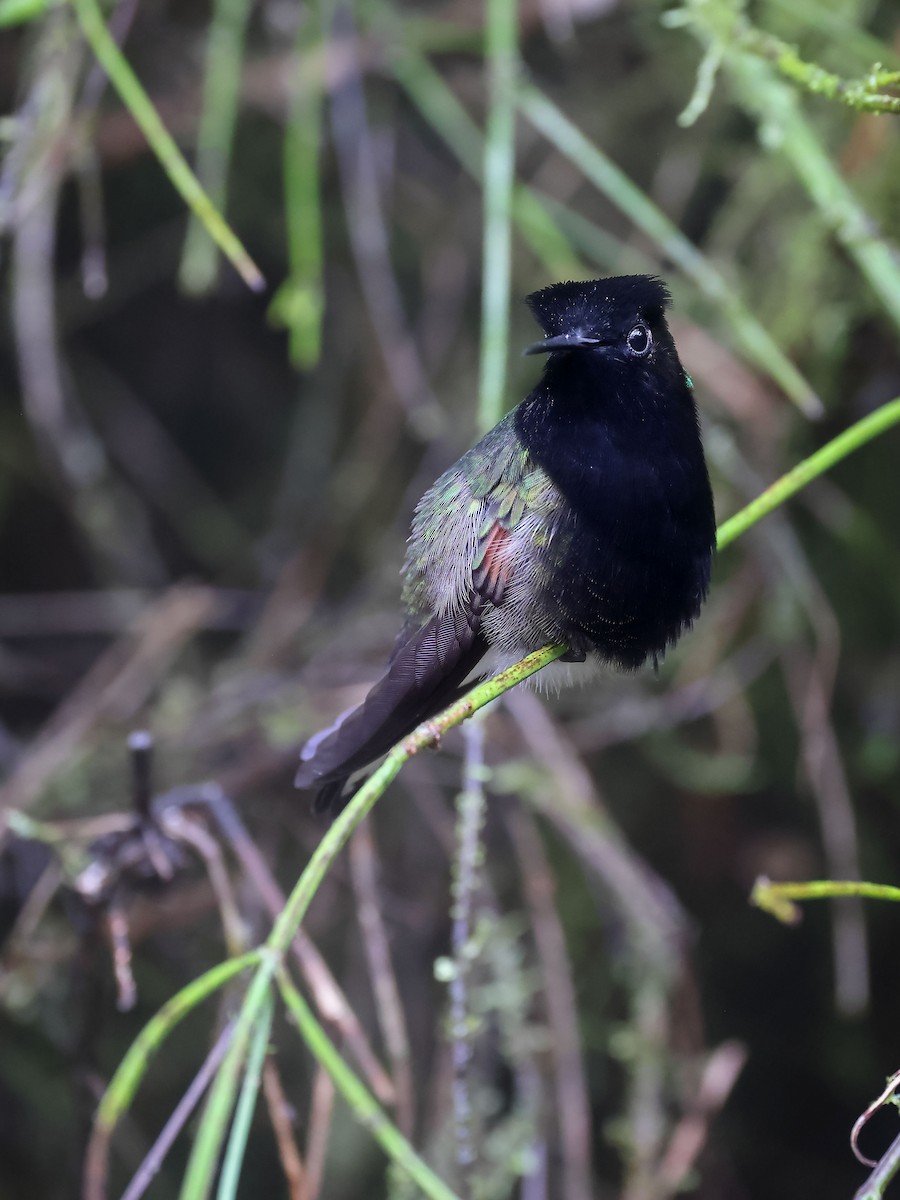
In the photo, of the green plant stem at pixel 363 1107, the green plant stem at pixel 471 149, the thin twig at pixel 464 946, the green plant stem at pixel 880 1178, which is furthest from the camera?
the green plant stem at pixel 471 149

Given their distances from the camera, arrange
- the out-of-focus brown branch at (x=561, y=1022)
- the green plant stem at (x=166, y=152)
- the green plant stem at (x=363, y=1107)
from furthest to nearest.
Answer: the out-of-focus brown branch at (x=561, y=1022)
the green plant stem at (x=166, y=152)
the green plant stem at (x=363, y=1107)

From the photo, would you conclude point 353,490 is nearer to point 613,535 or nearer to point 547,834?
point 547,834

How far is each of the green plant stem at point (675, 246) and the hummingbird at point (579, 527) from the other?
24 centimetres

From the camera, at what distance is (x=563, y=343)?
1233 mm

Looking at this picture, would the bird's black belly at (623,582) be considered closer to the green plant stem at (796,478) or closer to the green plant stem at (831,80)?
the green plant stem at (796,478)

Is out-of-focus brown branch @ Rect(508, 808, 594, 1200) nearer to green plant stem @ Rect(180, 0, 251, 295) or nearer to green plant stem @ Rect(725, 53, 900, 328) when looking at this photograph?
green plant stem @ Rect(725, 53, 900, 328)

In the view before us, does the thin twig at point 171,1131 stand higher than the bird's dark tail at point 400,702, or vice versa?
the bird's dark tail at point 400,702

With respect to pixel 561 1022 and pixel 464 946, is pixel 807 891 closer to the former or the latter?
pixel 464 946

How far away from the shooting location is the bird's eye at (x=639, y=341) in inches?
53.2

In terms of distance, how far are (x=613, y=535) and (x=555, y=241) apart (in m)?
1.01

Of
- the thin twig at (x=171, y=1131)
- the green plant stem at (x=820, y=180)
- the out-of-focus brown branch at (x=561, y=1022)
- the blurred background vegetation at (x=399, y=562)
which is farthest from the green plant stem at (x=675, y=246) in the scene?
the thin twig at (x=171, y=1131)

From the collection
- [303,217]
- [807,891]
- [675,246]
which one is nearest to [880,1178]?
[807,891]

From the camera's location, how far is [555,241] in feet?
7.10

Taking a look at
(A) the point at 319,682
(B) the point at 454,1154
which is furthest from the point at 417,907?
(B) the point at 454,1154
